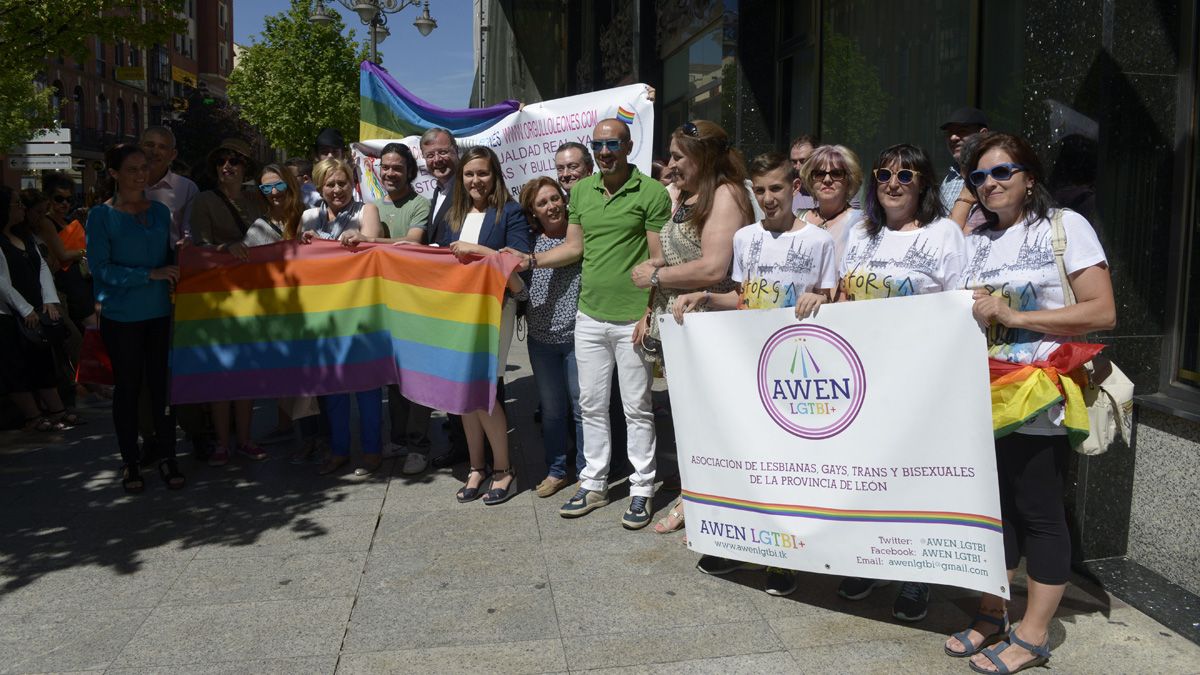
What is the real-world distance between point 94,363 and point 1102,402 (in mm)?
5954

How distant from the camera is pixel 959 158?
3.78 m

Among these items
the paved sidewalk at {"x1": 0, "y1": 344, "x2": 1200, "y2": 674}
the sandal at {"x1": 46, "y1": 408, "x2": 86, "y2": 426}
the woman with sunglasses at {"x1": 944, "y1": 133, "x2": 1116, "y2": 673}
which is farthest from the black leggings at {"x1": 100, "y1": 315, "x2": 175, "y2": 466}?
the woman with sunglasses at {"x1": 944, "y1": 133, "x2": 1116, "y2": 673}

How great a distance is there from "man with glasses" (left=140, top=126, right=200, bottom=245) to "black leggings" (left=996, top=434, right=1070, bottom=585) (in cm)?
501

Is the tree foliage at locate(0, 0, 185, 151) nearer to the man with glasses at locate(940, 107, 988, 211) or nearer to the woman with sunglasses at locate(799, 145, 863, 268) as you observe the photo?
the woman with sunglasses at locate(799, 145, 863, 268)

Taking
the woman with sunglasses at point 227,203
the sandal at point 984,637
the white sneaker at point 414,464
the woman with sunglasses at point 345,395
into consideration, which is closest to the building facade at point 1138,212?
the sandal at point 984,637

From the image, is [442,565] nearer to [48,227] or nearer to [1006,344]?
[1006,344]

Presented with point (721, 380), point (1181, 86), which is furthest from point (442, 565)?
point (1181, 86)

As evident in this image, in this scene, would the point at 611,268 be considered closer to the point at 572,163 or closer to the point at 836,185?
the point at 572,163

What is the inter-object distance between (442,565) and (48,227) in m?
6.03

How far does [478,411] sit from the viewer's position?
18.5 ft

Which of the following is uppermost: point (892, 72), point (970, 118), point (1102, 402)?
point (892, 72)

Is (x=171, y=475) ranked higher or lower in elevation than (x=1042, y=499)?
lower

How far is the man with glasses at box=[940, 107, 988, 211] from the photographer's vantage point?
4.36m

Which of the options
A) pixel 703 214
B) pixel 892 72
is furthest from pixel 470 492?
pixel 892 72
